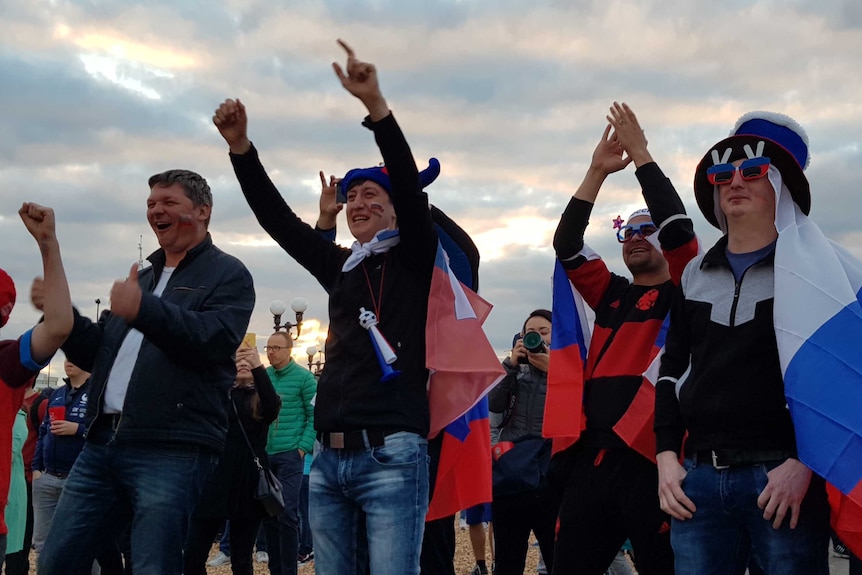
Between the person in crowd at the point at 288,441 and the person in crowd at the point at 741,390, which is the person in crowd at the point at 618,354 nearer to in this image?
the person in crowd at the point at 741,390

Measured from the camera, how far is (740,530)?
330 centimetres

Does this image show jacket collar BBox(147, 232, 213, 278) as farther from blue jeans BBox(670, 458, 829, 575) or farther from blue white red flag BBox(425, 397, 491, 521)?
blue jeans BBox(670, 458, 829, 575)

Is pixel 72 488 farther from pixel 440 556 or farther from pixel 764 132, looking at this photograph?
pixel 764 132

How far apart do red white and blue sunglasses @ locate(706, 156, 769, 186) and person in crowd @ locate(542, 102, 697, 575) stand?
46 cm

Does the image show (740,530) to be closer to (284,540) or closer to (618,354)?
(618,354)

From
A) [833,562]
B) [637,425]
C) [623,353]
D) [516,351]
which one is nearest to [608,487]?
[637,425]

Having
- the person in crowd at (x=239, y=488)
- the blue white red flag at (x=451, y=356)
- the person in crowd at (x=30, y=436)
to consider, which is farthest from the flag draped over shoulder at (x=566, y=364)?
the person in crowd at (x=30, y=436)

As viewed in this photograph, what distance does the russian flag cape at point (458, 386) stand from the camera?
13.7ft

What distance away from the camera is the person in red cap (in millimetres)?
4219

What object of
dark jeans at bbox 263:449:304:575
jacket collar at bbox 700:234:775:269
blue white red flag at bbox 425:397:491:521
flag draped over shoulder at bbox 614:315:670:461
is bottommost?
dark jeans at bbox 263:449:304:575

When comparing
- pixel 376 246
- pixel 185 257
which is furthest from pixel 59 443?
pixel 376 246

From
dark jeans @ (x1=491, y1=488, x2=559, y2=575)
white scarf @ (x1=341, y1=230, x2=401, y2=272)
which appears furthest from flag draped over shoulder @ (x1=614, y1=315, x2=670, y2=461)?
dark jeans @ (x1=491, y1=488, x2=559, y2=575)

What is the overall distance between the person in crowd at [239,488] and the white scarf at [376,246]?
2.94 meters

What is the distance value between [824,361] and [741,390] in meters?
0.27
